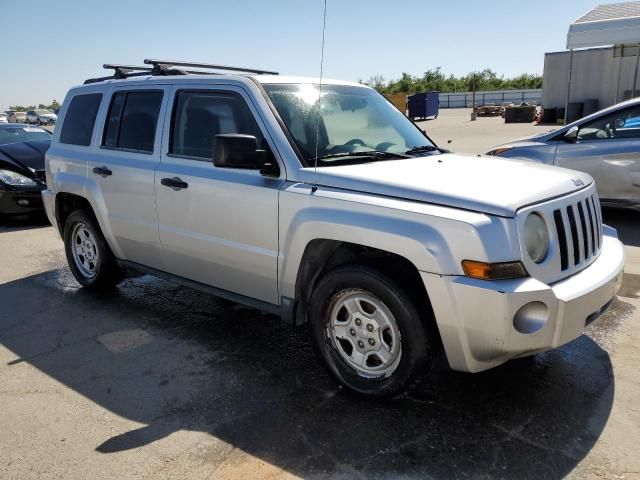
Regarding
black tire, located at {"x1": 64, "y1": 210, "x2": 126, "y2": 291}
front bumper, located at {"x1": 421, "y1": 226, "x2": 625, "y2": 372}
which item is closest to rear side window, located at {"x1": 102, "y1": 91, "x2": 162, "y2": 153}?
black tire, located at {"x1": 64, "y1": 210, "x2": 126, "y2": 291}

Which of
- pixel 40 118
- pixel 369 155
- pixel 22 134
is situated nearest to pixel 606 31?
pixel 22 134

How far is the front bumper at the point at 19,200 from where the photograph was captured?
27.8 ft

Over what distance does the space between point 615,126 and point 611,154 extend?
0.38 metres

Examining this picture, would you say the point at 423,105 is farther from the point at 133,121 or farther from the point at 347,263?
the point at 347,263

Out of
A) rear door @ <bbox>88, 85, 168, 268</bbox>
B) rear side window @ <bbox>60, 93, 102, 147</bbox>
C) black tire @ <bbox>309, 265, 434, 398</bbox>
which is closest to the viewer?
black tire @ <bbox>309, 265, 434, 398</bbox>

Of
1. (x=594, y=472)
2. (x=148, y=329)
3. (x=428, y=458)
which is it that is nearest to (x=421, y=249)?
(x=428, y=458)

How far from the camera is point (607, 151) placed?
6.96 meters

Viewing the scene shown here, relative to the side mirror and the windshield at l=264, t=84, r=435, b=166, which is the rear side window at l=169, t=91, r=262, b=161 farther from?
the side mirror

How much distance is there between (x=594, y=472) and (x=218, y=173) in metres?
2.78

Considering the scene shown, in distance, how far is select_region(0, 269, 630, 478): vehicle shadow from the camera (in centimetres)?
275

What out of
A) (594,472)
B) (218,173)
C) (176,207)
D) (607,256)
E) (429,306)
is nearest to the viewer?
(594,472)

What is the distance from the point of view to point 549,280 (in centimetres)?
284

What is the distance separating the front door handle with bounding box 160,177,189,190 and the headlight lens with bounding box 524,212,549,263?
7.66 ft

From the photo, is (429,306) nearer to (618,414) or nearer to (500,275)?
(500,275)
